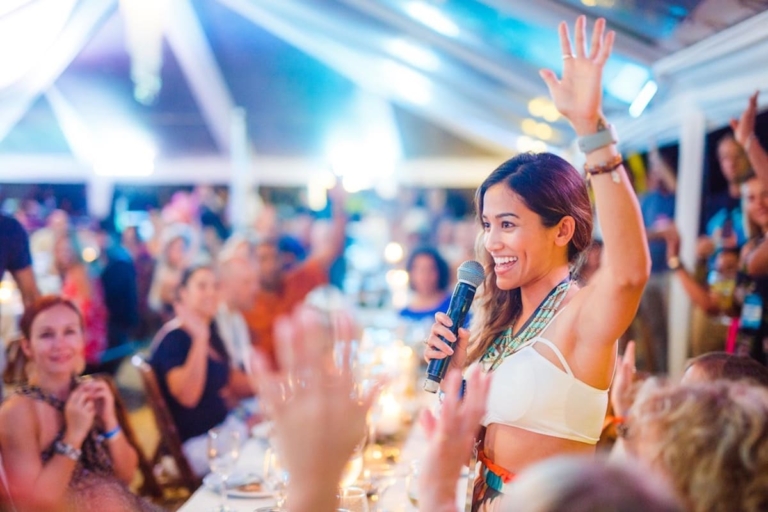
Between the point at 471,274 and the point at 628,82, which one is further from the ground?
the point at 628,82

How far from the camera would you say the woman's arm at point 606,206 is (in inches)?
50.9

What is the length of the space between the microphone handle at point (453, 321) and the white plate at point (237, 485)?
849 millimetres

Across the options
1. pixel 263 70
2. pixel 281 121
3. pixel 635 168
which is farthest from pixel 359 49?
pixel 281 121

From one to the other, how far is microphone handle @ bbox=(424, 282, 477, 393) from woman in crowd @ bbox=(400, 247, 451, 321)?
10.8ft

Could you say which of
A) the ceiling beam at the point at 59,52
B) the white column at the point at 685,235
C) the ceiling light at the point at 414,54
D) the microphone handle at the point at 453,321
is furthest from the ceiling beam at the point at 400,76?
the microphone handle at the point at 453,321

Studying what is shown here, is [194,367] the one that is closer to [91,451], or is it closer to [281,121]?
[91,451]

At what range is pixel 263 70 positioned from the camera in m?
11.6

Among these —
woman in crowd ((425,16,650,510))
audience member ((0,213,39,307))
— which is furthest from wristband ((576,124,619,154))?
audience member ((0,213,39,307))

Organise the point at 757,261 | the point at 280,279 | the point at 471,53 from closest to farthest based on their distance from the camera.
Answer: the point at 757,261 → the point at 471,53 → the point at 280,279

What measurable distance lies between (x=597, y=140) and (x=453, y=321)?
465 millimetres

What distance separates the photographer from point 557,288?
1567mm

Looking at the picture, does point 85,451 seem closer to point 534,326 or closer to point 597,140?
point 534,326

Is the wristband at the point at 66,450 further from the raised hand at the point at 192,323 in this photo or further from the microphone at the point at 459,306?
the raised hand at the point at 192,323

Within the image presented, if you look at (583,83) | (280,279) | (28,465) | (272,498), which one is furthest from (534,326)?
(280,279)
